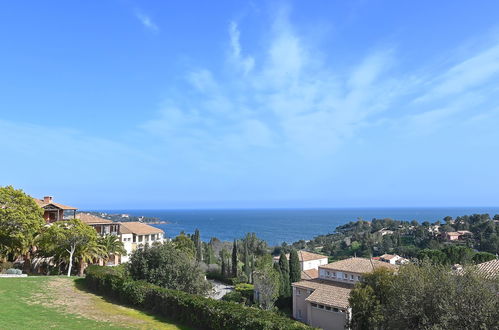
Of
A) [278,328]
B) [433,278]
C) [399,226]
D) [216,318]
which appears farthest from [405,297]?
[399,226]

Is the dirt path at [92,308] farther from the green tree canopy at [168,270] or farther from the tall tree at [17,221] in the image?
the tall tree at [17,221]

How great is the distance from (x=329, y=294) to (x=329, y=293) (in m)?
0.22

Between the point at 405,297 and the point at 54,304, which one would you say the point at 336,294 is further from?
the point at 54,304

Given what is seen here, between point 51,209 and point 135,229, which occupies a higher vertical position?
point 51,209

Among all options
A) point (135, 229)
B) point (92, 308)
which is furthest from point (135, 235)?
point (92, 308)

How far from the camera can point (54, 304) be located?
20.8m

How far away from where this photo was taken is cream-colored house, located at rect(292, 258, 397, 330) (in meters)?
30.3

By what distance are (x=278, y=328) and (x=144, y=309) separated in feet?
33.8

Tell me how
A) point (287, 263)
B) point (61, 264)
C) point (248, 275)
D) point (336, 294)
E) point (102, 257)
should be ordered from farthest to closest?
point (248, 275), point (287, 263), point (102, 257), point (61, 264), point (336, 294)

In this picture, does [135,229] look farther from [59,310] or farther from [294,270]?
[59,310]

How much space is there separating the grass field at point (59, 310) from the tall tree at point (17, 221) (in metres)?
6.20

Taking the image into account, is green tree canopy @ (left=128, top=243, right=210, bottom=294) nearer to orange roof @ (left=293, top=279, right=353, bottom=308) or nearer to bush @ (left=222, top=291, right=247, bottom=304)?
orange roof @ (left=293, top=279, right=353, bottom=308)

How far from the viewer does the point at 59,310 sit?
1953cm

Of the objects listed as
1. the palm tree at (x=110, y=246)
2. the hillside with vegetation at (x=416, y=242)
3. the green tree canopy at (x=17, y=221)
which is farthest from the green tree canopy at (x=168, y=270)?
the hillside with vegetation at (x=416, y=242)
